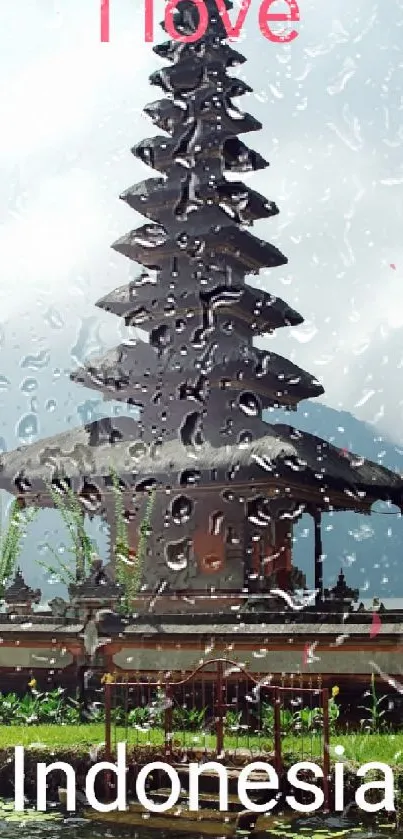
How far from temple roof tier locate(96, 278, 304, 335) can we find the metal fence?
11.5 meters

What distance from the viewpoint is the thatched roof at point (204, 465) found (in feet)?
72.4

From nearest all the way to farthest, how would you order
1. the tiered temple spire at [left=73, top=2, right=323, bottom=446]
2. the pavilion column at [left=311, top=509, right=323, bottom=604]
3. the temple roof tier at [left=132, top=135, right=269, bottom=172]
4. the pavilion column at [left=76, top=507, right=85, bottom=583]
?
the pavilion column at [left=76, top=507, right=85, bottom=583] → the tiered temple spire at [left=73, top=2, right=323, bottom=446] → the pavilion column at [left=311, top=509, right=323, bottom=604] → the temple roof tier at [left=132, top=135, right=269, bottom=172]

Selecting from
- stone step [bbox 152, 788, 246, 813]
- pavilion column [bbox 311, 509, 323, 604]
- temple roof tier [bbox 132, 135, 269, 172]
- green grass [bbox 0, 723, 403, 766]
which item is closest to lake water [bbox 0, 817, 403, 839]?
stone step [bbox 152, 788, 246, 813]

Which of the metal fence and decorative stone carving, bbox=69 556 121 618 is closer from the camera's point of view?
the metal fence

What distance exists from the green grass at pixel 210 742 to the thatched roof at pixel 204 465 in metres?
7.88

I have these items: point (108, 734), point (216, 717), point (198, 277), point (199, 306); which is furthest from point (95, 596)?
point (198, 277)

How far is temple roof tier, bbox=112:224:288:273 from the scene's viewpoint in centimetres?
2583

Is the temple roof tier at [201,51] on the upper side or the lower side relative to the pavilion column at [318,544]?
upper

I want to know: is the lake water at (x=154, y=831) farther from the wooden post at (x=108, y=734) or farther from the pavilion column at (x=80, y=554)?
the pavilion column at (x=80, y=554)

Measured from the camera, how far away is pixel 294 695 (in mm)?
15445

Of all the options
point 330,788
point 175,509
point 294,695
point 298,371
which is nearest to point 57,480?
point 175,509

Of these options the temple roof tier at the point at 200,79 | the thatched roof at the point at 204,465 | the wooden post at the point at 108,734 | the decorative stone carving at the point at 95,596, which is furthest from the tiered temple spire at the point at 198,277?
the wooden post at the point at 108,734

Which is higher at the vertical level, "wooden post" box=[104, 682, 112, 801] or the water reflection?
"wooden post" box=[104, 682, 112, 801]

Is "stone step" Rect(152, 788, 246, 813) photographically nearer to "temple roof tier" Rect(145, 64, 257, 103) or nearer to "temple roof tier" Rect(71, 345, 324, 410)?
"temple roof tier" Rect(71, 345, 324, 410)
